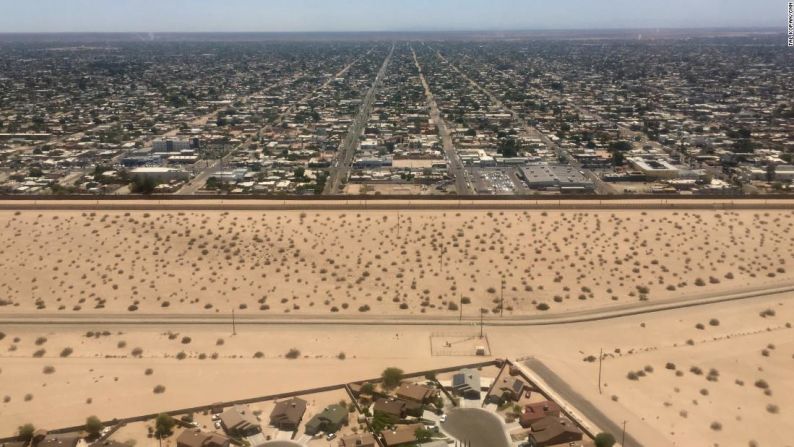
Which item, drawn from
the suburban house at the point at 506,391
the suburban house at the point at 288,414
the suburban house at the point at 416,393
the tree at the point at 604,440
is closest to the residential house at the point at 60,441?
the suburban house at the point at 288,414

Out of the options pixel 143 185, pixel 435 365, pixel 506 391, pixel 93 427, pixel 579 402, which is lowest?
pixel 579 402

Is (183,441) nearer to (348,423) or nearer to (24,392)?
(348,423)

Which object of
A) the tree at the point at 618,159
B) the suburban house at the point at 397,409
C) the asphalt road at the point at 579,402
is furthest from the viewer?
the tree at the point at 618,159

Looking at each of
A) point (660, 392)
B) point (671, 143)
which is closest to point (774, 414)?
point (660, 392)

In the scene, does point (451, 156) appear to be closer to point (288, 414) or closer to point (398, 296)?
point (398, 296)

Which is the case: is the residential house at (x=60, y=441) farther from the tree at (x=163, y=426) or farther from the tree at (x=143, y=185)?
the tree at (x=143, y=185)

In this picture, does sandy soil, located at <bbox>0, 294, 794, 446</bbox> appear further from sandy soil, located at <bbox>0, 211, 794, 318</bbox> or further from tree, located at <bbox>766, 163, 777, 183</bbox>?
tree, located at <bbox>766, 163, 777, 183</bbox>

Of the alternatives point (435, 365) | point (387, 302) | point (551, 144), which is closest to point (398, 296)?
point (387, 302)
